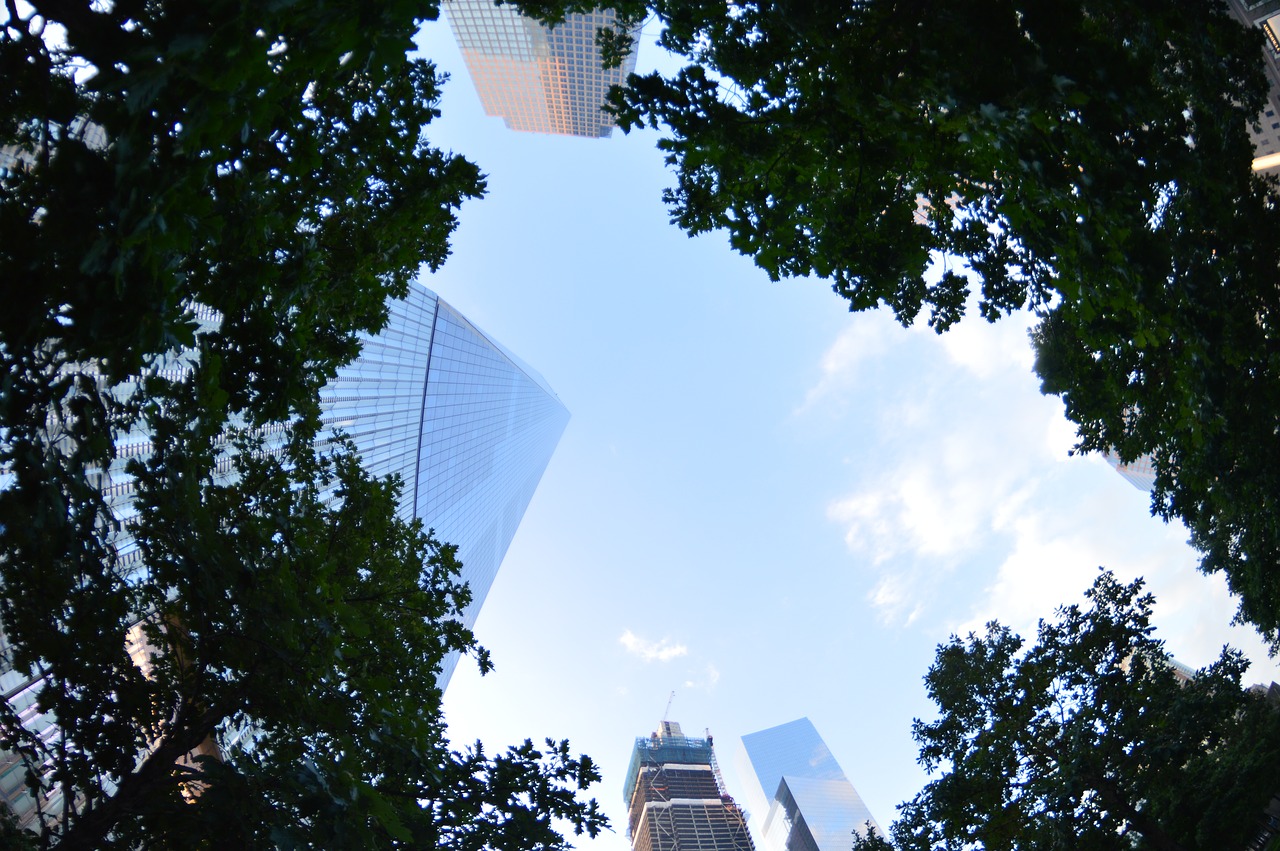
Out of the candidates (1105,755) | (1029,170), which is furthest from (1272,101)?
(1029,170)

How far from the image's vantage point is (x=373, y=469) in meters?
52.3

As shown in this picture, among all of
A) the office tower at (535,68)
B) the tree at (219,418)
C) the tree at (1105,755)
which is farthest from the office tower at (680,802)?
the tree at (219,418)

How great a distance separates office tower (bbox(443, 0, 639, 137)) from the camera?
81938 mm

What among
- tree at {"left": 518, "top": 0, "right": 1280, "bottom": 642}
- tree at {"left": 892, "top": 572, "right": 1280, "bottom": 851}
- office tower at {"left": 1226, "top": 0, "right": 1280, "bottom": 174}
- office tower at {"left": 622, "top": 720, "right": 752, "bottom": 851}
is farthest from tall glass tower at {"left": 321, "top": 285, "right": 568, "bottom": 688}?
office tower at {"left": 622, "top": 720, "right": 752, "bottom": 851}

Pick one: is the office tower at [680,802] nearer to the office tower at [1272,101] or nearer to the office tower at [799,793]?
the office tower at [799,793]

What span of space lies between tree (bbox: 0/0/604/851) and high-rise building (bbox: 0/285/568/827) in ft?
104

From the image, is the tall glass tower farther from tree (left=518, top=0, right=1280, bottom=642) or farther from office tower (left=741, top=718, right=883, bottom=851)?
office tower (left=741, top=718, right=883, bottom=851)

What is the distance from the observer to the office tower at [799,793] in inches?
5571

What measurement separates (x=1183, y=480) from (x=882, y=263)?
6.27 metres

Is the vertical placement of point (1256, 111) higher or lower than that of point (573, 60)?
lower

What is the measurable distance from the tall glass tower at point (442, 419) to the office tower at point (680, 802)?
9060 centimetres

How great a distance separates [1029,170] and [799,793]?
168 metres

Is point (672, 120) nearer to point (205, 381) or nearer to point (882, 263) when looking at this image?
point (882, 263)

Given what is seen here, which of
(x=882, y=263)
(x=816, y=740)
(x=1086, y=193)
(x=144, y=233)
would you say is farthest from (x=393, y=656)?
(x=816, y=740)
